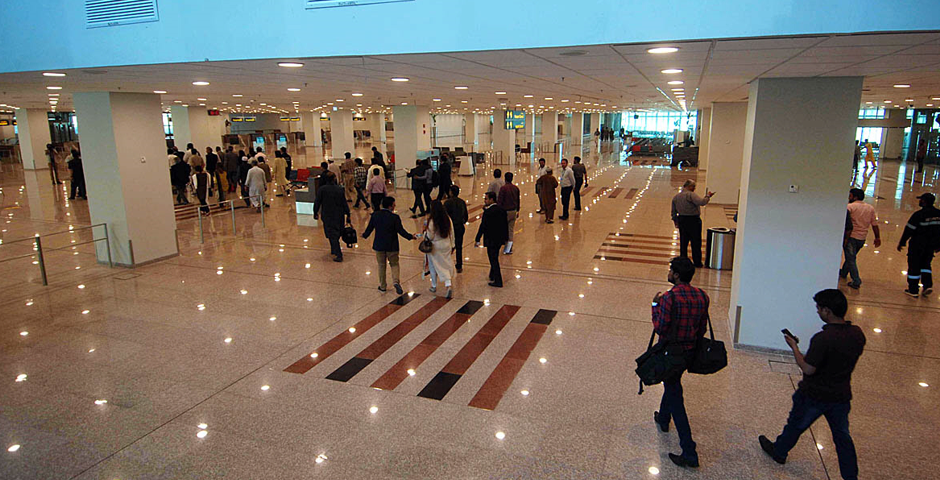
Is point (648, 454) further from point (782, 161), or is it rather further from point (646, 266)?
point (646, 266)

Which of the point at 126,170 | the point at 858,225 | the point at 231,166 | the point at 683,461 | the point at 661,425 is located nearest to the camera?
the point at 683,461

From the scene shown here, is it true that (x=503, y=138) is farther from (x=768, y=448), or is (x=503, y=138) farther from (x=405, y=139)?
(x=768, y=448)

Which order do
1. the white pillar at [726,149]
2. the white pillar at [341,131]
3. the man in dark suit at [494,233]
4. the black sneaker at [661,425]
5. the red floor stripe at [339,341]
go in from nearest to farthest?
the black sneaker at [661,425]
the red floor stripe at [339,341]
the man in dark suit at [494,233]
the white pillar at [726,149]
the white pillar at [341,131]

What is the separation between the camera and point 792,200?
5.91 meters

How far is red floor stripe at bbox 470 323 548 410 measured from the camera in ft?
16.9

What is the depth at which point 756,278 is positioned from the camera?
617 centimetres

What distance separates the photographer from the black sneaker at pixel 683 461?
162 inches

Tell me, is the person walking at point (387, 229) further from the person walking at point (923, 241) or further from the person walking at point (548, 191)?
the person walking at point (923, 241)

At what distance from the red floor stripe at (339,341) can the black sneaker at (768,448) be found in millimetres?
4192

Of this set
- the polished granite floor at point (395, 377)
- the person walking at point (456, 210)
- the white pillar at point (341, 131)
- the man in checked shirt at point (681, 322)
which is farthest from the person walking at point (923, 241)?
the white pillar at point (341, 131)

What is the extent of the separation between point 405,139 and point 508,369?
17757mm

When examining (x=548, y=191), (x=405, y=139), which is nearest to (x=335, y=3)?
(x=548, y=191)

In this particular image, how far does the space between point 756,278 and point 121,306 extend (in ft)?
26.9

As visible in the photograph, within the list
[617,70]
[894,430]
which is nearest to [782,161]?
[617,70]
